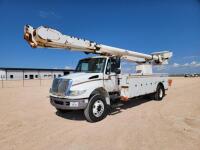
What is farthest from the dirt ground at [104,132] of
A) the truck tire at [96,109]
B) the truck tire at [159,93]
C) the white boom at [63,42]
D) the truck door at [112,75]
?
the truck tire at [159,93]

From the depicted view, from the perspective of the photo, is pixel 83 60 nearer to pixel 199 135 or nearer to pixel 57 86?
pixel 57 86

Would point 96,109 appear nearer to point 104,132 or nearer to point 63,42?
point 104,132

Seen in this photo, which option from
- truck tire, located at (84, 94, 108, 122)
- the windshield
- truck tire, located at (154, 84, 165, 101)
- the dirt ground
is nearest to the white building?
truck tire, located at (154, 84, 165, 101)

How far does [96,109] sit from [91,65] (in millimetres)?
2189

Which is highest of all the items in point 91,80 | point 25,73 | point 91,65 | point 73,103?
point 25,73

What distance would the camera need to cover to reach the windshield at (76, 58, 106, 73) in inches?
301

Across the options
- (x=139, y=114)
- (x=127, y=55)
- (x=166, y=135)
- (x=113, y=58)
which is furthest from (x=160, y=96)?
(x=166, y=135)

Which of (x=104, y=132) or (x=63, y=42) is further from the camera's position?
(x=63, y=42)

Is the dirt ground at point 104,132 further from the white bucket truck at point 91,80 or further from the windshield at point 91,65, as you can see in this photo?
the windshield at point 91,65

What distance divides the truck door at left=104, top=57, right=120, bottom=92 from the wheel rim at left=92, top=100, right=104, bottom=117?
909 mm

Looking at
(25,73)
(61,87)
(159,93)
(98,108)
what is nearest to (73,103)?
(61,87)

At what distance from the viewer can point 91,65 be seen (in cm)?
795

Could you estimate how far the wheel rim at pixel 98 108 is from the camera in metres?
6.62

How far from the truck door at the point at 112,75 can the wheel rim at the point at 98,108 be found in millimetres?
909
